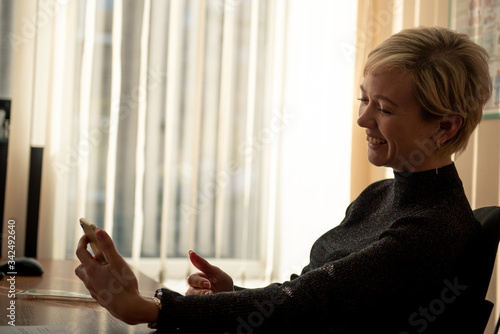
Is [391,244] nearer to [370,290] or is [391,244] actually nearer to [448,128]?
[370,290]

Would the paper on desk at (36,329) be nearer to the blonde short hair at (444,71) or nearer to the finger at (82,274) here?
the finger at (82,274)

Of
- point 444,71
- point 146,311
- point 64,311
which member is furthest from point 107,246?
point 444,71

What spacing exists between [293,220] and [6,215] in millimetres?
1422

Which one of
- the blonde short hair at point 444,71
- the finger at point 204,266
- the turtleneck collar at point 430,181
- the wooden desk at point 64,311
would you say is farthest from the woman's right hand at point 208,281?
the blonde short hair at point 444,71

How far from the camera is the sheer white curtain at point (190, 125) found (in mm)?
2795

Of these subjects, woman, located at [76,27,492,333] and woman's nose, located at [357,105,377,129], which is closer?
woman, located at [76,27,492,333]

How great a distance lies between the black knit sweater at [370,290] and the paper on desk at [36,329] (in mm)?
175

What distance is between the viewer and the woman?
0.92 meters

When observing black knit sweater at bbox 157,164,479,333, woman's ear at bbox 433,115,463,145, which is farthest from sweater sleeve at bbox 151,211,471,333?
woman's ear at bbox 433,115,463,145

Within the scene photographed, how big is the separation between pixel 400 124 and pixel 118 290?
0.65 metres

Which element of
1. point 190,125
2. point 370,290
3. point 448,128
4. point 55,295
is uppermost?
point 190,125

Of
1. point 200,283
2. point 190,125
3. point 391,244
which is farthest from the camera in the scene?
point 190,125

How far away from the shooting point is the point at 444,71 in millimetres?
1149

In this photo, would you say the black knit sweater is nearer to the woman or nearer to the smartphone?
the woman
